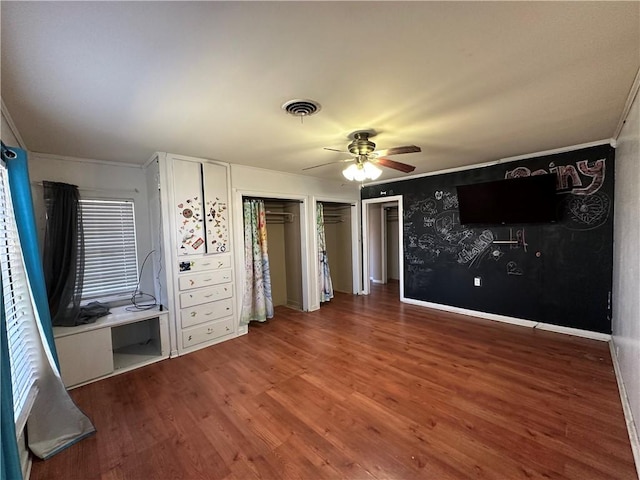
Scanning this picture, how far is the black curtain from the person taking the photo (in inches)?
108

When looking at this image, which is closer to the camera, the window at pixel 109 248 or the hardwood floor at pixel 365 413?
the hardwood floor at pixel 365 413

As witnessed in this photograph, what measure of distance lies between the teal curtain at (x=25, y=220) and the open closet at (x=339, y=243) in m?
4.41

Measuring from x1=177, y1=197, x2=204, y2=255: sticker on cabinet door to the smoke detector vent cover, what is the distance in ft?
6.22

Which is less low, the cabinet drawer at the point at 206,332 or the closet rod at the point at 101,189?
the closet rod at the point at 101,189

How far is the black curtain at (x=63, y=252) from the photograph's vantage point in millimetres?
2736

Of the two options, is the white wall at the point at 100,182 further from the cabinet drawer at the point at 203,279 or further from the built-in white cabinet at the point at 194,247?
the cabinet drawer at the point at 203,279

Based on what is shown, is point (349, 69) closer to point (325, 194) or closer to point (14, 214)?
point (14, 214)

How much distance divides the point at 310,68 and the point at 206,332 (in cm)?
321

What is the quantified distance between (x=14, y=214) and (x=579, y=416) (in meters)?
4.20

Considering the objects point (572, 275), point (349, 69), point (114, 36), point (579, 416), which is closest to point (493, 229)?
point (572, 275)

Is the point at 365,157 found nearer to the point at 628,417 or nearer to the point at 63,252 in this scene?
the point at 628,417

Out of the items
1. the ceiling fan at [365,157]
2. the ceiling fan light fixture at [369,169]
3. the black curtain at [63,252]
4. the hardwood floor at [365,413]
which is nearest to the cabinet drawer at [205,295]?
the hardwood floor at [365,413]

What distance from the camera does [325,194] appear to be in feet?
16.2

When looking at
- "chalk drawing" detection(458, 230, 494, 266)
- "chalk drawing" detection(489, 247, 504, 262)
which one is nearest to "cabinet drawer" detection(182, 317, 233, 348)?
"chalk drawing" detection(458, 230, 494, 266)
